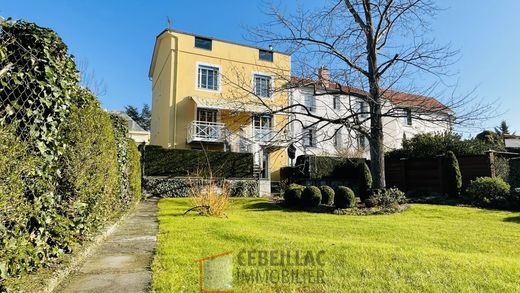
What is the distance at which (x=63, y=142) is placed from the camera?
3545 millimetres

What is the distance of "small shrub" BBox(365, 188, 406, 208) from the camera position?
11577mm

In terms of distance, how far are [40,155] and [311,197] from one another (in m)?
9.54

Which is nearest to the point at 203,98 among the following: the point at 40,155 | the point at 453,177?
the point at 453,177

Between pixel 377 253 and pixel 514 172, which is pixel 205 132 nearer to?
pixel 514 172

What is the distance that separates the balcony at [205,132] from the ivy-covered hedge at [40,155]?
16.1 meters

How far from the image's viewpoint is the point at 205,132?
21.0 meters

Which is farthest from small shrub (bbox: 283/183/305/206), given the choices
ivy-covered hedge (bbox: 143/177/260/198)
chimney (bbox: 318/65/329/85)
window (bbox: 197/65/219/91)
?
window (bbox: 197/65/219/91)

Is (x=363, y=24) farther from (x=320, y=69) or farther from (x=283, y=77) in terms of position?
(x=283, y=77)

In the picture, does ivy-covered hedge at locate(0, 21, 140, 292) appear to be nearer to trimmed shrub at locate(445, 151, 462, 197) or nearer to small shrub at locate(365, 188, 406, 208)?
small shrub at locate(365, 188, 406, 208)

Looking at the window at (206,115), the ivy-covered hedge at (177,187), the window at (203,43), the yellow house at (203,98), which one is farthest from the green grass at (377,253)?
the window at (203,43)

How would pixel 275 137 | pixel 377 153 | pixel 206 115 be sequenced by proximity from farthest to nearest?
pixel 206 115 < pixel 275 137 < pixel 377 153

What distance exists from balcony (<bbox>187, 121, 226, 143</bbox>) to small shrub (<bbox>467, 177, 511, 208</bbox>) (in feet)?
44.6

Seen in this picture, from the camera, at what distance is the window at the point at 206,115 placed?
21891 millimetres

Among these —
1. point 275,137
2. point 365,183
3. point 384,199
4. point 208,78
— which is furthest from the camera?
point 208,78
